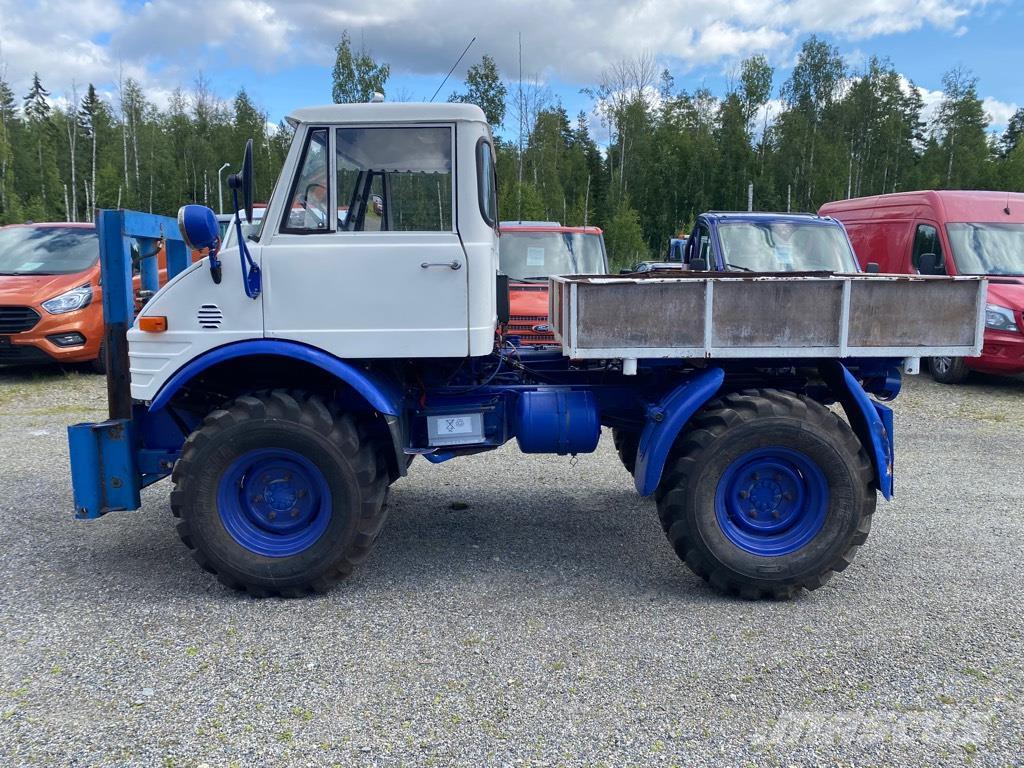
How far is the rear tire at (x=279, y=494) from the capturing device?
410 cm

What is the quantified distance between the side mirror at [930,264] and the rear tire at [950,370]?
1268 mm

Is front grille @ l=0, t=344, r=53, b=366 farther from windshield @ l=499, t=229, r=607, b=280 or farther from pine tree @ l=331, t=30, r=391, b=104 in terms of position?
pine tree @ l=331, t=30, r=391, b=104

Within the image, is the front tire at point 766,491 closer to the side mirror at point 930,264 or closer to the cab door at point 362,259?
the cab door at point 362,259

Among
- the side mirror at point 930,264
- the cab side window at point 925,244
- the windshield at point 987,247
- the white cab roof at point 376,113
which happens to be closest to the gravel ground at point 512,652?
the white cab roof at point 376,113

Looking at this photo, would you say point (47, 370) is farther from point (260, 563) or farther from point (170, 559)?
point (260, 563)

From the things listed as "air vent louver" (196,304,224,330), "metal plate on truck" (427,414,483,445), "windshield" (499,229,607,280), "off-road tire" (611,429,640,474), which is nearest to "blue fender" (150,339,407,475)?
"air vent louver" (196,304,224,330)

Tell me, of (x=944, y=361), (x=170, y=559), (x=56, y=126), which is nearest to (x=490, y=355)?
(x=170, y=559)

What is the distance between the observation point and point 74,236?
11414 mm

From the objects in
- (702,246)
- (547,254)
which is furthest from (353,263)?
(702,246)

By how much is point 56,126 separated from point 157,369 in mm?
47916

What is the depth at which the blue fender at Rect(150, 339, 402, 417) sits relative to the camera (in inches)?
159

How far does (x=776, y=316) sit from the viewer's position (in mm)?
4137

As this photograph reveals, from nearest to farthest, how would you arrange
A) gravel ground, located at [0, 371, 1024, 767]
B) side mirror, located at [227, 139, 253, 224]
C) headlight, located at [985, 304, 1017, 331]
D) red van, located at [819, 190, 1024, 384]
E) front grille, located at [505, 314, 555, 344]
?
gravel ground, located at [0, 371, 1024, 767] < side mirror, located at [227, 139, 253, 224] < front grille, located at [505, 314, 555, 344] < headlight, located at [985, 304, 1017, 331] < red van, located at [819, 190, 1024, 384]

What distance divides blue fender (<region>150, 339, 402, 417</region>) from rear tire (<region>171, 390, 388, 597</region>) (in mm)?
232
